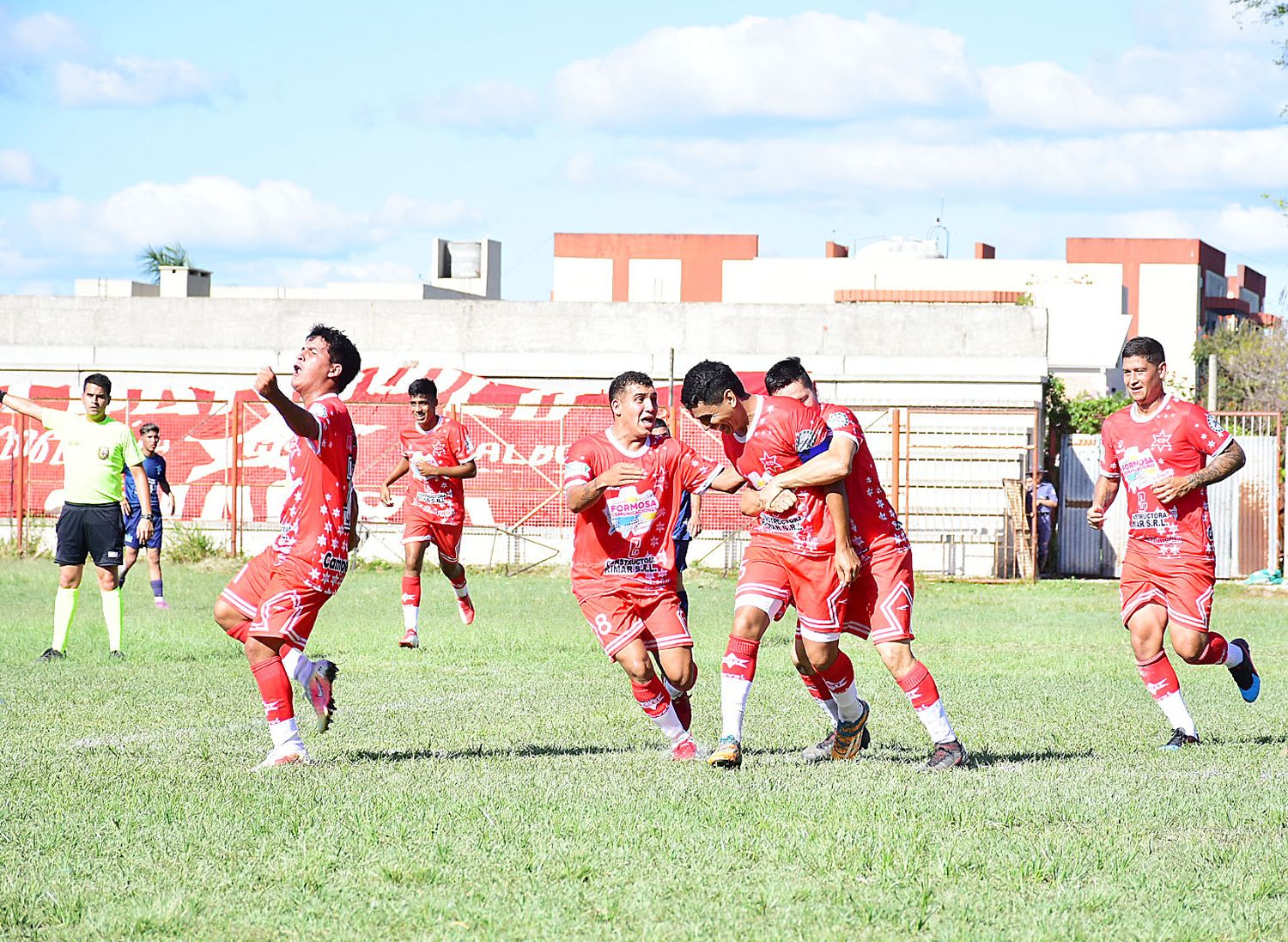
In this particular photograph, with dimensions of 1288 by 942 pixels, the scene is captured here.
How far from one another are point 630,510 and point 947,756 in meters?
2.00

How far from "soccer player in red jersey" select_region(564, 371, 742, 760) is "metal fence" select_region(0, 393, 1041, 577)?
15746 mm

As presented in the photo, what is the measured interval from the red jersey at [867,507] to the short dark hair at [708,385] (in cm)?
56

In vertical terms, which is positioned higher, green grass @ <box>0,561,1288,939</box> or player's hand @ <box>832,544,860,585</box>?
player's hand @ <box>832,544,860,585</box>

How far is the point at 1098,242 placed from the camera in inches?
3450

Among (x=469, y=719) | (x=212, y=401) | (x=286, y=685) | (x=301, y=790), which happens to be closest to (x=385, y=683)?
(x=469, y=719)

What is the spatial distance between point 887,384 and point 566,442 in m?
5.78

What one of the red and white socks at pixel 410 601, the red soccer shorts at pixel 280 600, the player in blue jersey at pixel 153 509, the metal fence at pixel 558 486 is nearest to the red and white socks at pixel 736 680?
the red soccer shorts at pixel 280 600

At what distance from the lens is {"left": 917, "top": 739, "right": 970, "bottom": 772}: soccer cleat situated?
779cm

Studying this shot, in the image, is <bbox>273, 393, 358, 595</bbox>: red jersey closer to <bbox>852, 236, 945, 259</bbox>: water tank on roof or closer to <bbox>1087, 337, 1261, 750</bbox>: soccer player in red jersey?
<bbox>1087, 337, 1261, 750</bbox>: soccer player in red jersey

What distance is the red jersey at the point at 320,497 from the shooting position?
25.0ft

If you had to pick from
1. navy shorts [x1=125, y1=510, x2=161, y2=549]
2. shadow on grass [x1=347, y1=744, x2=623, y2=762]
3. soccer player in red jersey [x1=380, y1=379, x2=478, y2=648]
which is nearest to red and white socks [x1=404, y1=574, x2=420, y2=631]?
soccer player in red jersey [x1=380, y1=379, x2=478, y2=648]

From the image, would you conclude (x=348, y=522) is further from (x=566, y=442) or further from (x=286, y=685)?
(x=566, y=442)

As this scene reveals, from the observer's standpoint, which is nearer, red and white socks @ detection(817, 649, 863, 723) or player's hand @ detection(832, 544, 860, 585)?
player's hand @ detection(832, 544, 860, 585)

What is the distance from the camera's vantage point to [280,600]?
7656 millimetres
